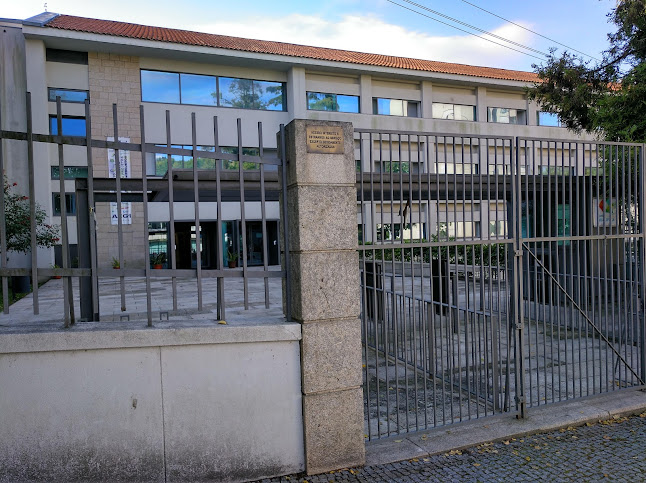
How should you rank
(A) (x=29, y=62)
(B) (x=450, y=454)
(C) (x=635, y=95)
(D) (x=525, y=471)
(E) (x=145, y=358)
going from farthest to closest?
1. (A) (x=29, y=62)
2. (C) (x=635, y=95)
3. (B) (x=450, y=454)
4. (D) (x=525, y=471)
5. (E) (x=145, y=358)

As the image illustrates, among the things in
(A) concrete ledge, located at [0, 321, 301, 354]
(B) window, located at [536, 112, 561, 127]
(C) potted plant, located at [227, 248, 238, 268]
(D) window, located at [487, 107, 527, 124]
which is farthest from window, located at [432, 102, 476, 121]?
(A) concrete ledge, located at [0, 321, 301, 354]

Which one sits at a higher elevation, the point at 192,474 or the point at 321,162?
the point at 321,162

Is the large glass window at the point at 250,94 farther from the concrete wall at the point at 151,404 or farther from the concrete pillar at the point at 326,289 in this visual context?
the concrete wall at the point at 151,404

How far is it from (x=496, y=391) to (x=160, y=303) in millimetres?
11202

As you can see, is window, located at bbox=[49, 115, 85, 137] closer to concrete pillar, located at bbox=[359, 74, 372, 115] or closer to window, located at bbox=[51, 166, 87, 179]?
window, located at bbox=[51, 166, 87, 179]

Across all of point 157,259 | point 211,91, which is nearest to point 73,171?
point 157,259

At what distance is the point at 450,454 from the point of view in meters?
4.41

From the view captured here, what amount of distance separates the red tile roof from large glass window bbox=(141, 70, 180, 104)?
1.75 metres

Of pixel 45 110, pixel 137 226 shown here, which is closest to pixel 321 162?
pixel 137 226

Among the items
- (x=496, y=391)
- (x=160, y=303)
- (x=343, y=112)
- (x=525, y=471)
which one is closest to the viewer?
(x=525, y=471)

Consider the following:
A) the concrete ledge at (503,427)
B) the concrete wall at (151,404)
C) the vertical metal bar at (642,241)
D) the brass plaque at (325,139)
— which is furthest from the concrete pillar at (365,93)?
the concrete wall at (151,404)

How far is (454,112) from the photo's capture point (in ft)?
103

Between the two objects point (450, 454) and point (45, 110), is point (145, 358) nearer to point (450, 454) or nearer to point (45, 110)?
point (450, 454)

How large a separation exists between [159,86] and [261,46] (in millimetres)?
6465
